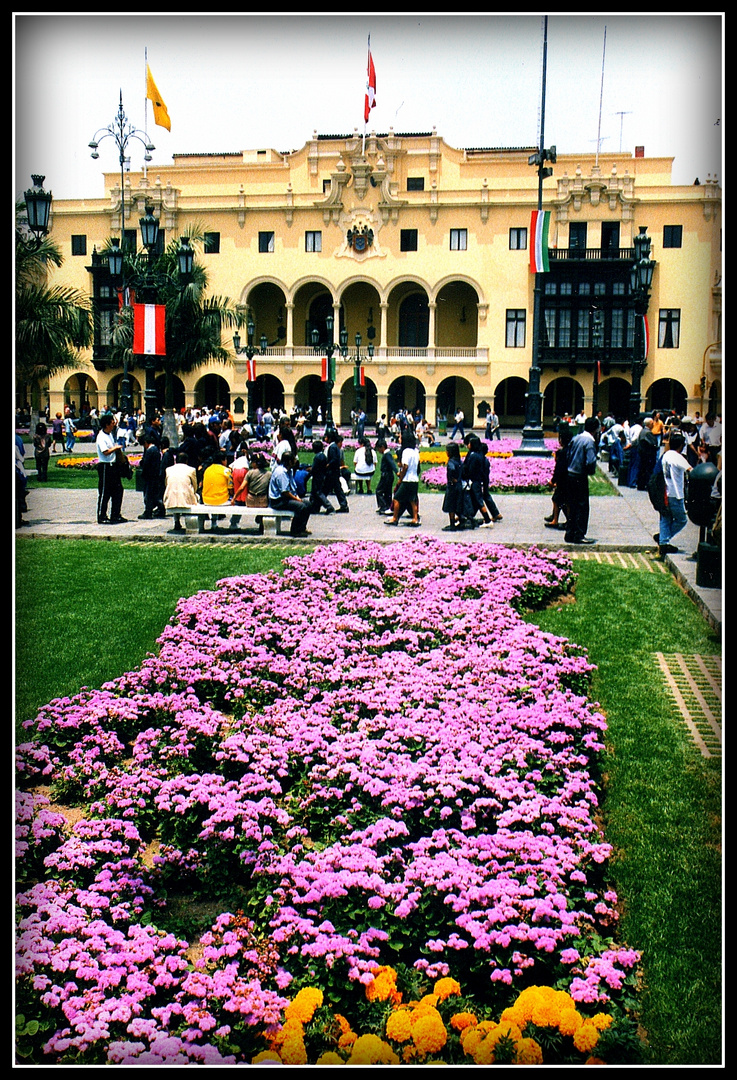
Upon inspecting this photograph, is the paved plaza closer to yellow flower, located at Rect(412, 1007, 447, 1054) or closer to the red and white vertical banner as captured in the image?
the red and white vertical banner

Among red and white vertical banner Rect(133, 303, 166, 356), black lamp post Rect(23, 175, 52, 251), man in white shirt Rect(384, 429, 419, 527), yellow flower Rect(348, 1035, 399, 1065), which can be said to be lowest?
yellow flower Rect(348, 1035, 399, 1065)

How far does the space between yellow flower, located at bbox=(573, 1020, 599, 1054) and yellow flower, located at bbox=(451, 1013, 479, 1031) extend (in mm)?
344

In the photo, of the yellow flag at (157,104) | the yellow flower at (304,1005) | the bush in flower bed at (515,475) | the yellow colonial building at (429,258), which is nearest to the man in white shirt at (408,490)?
the bush in flower bed at (515,475)

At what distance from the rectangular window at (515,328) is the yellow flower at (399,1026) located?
45897mm

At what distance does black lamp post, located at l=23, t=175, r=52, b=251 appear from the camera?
10.9 ft

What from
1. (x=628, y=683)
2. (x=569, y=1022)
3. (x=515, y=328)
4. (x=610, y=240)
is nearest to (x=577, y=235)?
(x=610, y=240)

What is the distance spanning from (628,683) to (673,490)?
538 cm

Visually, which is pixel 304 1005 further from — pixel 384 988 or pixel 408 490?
pixel 408 490

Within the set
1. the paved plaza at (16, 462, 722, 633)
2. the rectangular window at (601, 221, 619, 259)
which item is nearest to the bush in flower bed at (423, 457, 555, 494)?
the paved plaza at (16, 462, 722, 633)

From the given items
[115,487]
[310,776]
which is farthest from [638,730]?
[115,487]

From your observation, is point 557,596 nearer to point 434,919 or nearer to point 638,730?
point 638,730

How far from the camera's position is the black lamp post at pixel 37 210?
3308 mm

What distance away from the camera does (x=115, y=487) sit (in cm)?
1463

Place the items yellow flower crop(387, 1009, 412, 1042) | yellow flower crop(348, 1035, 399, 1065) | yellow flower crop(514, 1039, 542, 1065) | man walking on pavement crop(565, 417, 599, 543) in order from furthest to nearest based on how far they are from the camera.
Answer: man walking on pavement crop(565, 417, 599, 543)
yellow flower crop(387, 1009, 412, 1042)
yellow flower crop(514, 1039, 542, 1065)
yellow flower crop(348, 1035, 399, 1065)
